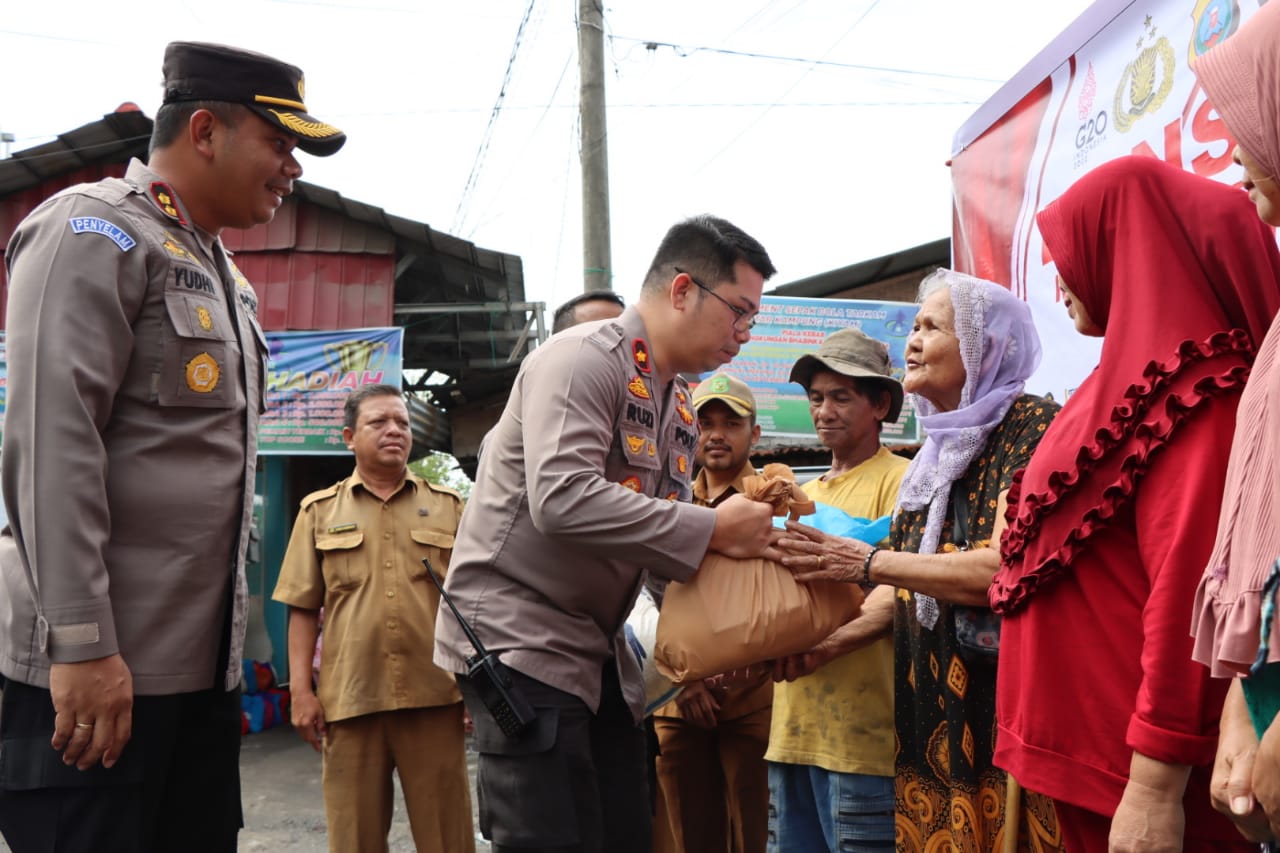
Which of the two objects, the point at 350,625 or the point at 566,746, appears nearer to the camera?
the point at 566,746

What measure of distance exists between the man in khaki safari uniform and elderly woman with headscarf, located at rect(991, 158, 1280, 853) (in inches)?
106

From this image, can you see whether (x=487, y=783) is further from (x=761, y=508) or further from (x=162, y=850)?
(x=761, y=508)

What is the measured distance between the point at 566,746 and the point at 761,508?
2.26 feet

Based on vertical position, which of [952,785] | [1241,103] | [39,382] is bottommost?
[952,785]

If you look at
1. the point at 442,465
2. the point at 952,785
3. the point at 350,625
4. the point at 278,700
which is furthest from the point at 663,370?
the point at 442,465

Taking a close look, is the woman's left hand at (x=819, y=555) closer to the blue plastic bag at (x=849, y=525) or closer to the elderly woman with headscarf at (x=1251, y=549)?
the blue plastic bag at (x=849, y=525)

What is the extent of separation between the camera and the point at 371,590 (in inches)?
165

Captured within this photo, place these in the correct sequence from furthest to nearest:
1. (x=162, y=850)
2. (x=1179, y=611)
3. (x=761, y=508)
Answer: (x=761, y=508) < (x=162, y=850) < (x=1179, y=611)

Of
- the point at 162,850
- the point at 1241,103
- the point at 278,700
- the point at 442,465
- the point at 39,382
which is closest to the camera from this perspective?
the point at 1241,103

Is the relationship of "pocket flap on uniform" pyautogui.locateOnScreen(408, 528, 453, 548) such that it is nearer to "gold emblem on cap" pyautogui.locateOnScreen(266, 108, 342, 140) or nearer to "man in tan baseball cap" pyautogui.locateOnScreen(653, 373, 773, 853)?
"man in tan baseball cap" pyautogui.locateOnScreen(653, 373, 773, 853)

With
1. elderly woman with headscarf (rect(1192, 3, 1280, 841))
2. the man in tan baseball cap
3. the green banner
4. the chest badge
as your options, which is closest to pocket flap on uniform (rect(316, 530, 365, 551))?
the man in tan baseball cap

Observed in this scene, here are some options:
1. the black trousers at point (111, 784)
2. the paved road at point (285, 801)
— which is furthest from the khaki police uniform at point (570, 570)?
the paved road at point (285, 801)

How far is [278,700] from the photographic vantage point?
860 cm

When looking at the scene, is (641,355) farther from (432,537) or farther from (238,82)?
(432,537)
